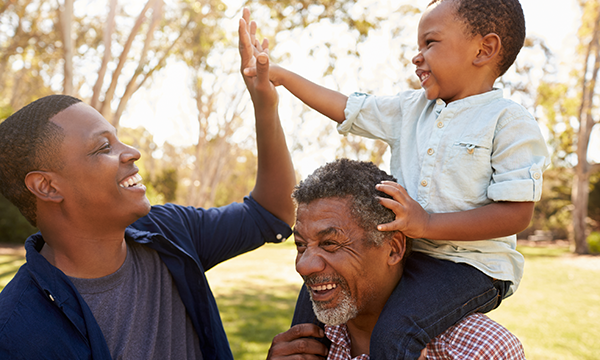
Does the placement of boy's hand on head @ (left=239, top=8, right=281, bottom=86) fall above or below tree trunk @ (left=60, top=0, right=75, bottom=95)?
below

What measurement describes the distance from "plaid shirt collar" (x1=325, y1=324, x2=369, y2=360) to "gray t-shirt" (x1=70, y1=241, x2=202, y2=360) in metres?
0.76

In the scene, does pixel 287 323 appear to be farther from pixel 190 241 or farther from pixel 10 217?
pixel 10 217

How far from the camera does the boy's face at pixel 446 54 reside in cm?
232

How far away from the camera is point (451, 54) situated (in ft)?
7.63

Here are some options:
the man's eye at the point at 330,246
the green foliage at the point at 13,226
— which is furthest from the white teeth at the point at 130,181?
the green foliage at the point at 13,226

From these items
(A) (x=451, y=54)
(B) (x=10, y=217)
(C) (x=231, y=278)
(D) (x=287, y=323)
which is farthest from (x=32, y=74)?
(A) (x=451, y=54)

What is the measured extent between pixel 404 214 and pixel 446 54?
85 cm

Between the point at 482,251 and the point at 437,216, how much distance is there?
351 millimetres

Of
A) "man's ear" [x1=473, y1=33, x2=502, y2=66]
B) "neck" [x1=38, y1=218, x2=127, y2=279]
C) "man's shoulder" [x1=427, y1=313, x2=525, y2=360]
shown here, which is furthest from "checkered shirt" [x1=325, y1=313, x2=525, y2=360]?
"neck" [x1=38, y1=218, x2=127, y2=279]

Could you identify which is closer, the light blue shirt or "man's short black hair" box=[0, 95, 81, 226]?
the light blue shirt

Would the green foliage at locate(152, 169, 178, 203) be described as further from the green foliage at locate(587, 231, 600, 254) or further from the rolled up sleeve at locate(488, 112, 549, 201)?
the rolled up sleeve at locate(488, 112, 549, 201)

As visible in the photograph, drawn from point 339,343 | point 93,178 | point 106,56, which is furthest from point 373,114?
point 106,56

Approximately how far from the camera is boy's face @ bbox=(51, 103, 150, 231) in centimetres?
234

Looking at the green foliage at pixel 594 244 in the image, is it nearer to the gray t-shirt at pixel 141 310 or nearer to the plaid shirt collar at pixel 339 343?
the plaid shirt collar at pixel 339 343
